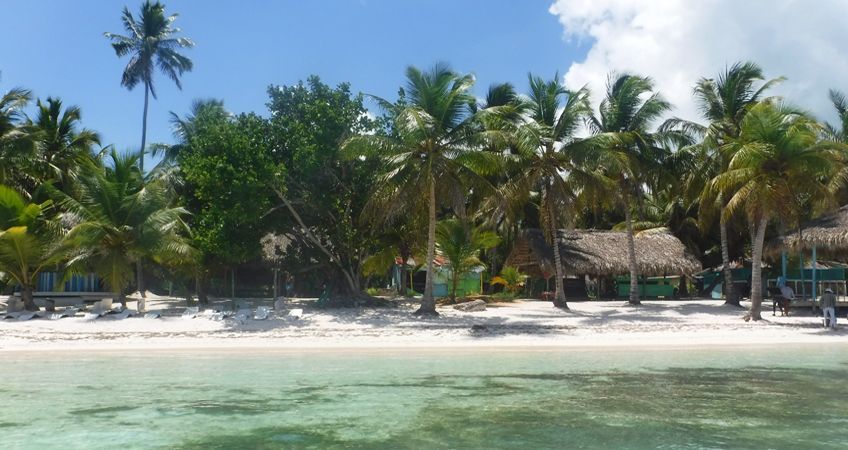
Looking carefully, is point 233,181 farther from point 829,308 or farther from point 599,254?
point 829,308

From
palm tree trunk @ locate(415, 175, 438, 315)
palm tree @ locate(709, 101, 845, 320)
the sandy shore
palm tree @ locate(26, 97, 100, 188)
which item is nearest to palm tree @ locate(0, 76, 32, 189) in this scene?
palm tree @ locate(26, 97, 100, 188)

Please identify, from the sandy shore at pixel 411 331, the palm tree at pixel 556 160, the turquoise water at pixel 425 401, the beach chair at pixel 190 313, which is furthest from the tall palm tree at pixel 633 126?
the beach chair at pixel 190 313

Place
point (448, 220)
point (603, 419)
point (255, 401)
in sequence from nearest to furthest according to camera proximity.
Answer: point (603, 419), point (255, 401), point (448, 220)

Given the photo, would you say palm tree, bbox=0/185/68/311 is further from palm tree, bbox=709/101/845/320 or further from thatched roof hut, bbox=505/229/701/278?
palm tree, bbox=709/101/845/320

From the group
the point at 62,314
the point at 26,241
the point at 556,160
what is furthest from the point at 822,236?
the point at 26,241

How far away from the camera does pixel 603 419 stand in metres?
7.12

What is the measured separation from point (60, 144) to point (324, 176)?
471 inches

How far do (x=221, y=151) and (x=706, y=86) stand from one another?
1439 centimetres

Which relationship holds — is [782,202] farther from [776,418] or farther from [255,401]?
[255,401]

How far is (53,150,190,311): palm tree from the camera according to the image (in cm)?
1730

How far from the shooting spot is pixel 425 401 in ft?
27.1

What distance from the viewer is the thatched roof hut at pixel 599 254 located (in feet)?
76.3

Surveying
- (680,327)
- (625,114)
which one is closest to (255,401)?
(680,327)

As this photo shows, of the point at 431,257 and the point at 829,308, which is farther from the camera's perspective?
the point at 431,257
